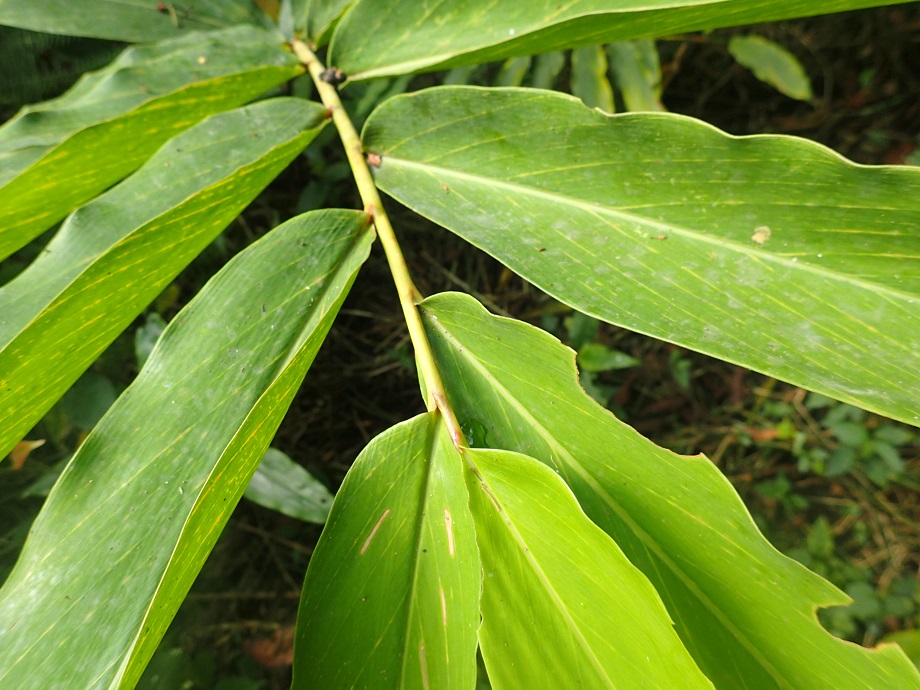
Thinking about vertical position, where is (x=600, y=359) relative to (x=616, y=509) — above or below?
below

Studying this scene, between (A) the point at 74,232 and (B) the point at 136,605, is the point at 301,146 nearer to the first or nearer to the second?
(A) the point at 74,232

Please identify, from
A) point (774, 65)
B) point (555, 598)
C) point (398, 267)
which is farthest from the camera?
point (774, 65)

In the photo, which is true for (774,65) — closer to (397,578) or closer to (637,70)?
(637,70)

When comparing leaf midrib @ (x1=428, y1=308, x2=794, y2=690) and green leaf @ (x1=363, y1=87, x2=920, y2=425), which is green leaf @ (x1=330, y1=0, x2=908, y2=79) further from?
leaf midrib @ (x1=428, y1=308, x2=794, y2=690)

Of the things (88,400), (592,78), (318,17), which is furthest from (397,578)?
(592,78)

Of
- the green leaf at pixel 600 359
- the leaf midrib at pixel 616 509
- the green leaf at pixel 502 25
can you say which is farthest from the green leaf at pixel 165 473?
the green leaf at pixel 600 359

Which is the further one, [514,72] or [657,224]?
[514,72]
